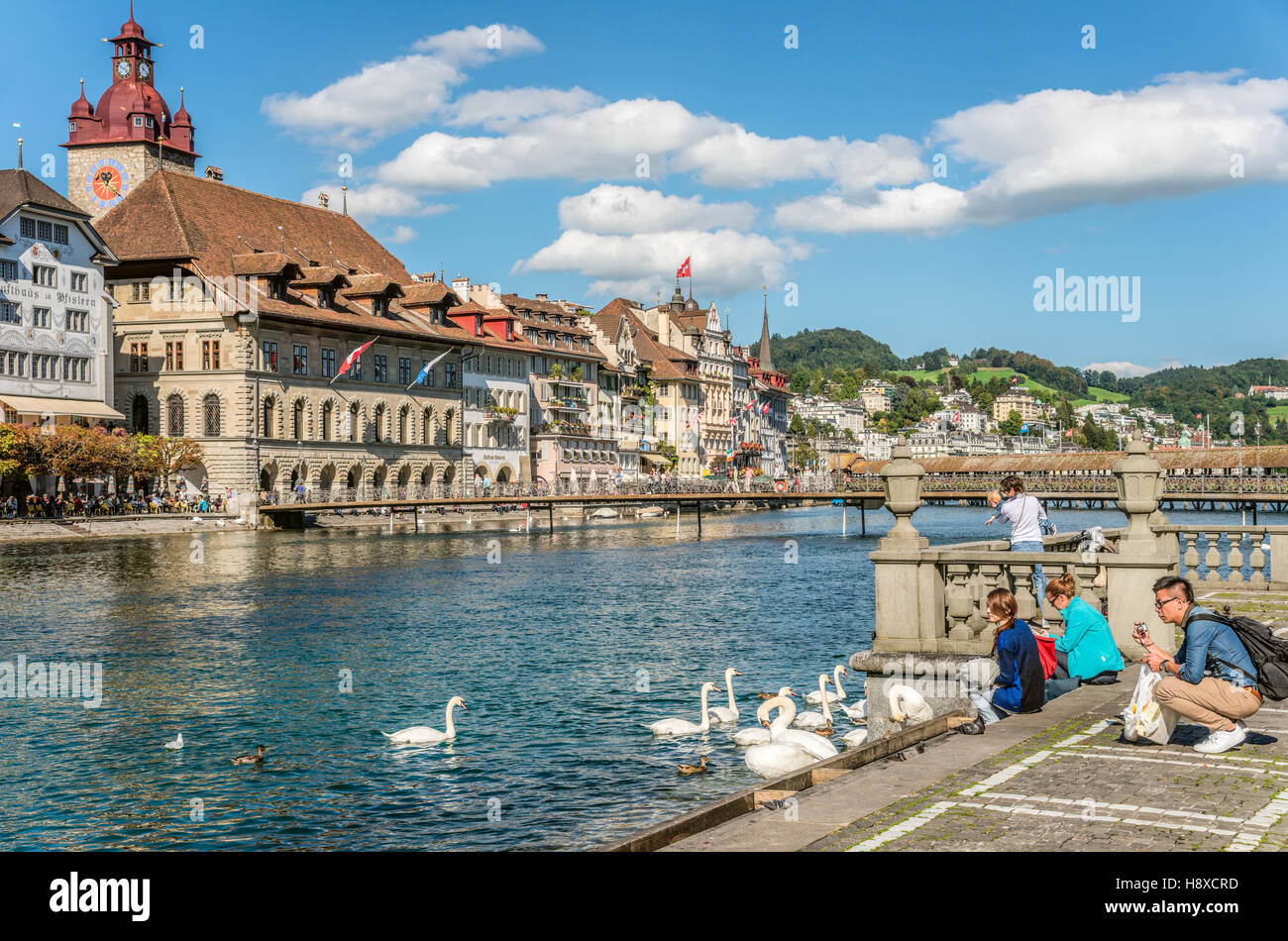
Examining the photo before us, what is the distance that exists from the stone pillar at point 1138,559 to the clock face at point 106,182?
92.2 meters

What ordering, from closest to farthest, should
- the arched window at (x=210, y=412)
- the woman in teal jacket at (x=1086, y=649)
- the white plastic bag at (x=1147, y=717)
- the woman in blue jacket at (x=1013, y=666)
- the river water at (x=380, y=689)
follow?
1. the white plastic bag at (x=1147, y=717)
2. the woman in blue jacket at (x=1013, y=666)
3. the woman in teal jacket at (x=1086, y=649)
4. the river water at (x=380, y=689)
5. the arched window at (x=210, y=412)

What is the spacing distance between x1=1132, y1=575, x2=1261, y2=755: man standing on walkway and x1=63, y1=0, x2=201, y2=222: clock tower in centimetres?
9415

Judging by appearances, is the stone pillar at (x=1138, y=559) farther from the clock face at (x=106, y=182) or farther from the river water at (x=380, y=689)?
the clock face at (x=106, y=182)

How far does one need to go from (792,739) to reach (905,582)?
2.65 m

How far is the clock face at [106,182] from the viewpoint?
9431cm

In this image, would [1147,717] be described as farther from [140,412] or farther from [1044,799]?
[140,412]

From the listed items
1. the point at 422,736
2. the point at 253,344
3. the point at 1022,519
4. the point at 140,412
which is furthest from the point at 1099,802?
the point at 140,412

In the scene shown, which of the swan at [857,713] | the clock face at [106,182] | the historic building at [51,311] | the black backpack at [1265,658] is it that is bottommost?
the swan at [857,713]

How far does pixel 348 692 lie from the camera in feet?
74.5

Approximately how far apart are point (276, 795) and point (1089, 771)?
9.54 m

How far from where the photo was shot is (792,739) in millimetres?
16375

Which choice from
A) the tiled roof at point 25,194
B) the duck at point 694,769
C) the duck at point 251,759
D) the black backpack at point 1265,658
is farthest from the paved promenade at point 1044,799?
the tiled roof at point 25,194

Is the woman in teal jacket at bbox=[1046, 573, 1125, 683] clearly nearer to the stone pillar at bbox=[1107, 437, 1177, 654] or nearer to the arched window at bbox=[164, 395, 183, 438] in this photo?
the stone pillar at bbox=[1107, 437, 1177, 654]
